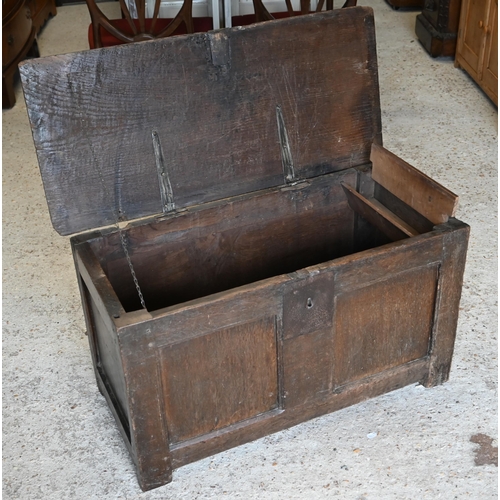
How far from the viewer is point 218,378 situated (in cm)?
208

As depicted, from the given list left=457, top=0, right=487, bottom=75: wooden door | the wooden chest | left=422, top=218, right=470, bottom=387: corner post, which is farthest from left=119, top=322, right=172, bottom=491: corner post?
left=457, top=0, right=487, bottom=75: wooden door

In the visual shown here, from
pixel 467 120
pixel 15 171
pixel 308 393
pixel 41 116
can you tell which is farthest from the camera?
pixel 467 120

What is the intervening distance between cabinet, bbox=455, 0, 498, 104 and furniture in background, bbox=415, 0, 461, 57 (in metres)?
0.11

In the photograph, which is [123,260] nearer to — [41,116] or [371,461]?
[41,116]

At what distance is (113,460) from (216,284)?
1.96 feet

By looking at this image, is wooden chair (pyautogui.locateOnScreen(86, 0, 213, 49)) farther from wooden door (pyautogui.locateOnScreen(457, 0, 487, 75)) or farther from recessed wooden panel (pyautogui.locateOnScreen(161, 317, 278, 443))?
recessed wooden panel (pyautogui.locateOnScreen(161, 317, 278, 443))

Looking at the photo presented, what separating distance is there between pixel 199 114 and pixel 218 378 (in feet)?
2.32

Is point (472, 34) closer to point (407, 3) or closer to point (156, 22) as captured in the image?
point (407, 3)

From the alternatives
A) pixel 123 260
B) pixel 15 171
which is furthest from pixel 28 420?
pixel 15 171

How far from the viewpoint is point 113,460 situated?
2.26 m

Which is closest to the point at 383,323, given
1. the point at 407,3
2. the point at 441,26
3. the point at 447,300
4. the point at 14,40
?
the point at 447,300

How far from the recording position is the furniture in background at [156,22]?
334cm

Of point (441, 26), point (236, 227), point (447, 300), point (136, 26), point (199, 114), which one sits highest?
point (199, 114)

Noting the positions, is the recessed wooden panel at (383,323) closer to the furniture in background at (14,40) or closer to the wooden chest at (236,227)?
the wooden chest at (236,227)
